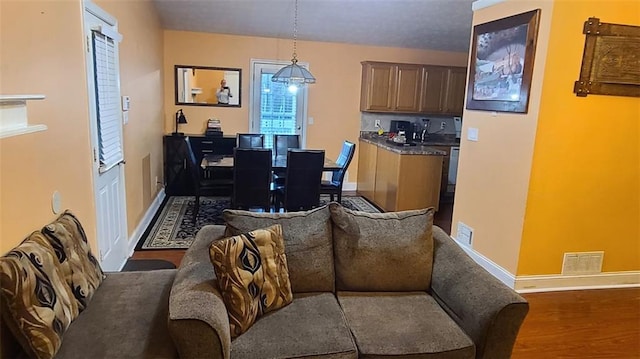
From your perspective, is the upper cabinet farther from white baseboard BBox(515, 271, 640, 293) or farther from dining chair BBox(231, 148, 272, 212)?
white baseboard BBox(515, 271, 640, 293)

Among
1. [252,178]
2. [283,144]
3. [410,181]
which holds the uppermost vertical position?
[283,144]

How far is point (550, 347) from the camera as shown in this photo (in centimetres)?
256

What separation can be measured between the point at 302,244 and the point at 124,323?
0.90 m

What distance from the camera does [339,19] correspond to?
5594mm

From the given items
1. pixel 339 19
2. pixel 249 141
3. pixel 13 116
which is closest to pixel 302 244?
pixel 13 116

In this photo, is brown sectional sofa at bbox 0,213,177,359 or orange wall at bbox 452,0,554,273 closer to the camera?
brown sectional sofa at bbox 0,213,177,359

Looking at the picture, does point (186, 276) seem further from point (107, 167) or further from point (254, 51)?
point (254, 51)

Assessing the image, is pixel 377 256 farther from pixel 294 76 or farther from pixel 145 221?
pixel 145 221

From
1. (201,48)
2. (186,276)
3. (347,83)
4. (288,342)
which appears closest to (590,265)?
(288,342)

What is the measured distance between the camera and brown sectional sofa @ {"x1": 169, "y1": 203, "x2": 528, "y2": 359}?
5.52 feet

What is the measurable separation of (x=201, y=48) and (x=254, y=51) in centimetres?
77

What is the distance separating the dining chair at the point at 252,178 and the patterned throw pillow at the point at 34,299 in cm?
252

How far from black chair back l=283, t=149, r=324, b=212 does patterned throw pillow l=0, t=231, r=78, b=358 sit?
2750 mm

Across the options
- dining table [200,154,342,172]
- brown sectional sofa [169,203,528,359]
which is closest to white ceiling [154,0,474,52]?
dining table [200,154,342,172]
